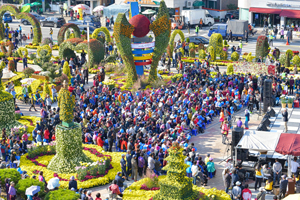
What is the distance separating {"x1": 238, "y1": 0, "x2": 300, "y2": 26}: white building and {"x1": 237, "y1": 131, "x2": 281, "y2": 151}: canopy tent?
115 ft

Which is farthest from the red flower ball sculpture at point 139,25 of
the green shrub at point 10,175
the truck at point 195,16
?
the truck at point 195,16

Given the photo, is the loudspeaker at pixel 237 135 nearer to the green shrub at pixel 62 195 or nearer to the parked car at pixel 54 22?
the green shrub at pixel 62 195

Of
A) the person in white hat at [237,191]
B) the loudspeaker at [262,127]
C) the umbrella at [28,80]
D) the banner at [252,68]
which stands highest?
the banner at [252,68]

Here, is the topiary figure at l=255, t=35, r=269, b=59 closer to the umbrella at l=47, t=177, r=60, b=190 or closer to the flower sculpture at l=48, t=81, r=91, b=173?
the flower sculpture at l=48, t=81, r=91, b=173

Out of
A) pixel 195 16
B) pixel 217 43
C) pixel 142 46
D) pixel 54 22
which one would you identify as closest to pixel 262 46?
pixel 217 43

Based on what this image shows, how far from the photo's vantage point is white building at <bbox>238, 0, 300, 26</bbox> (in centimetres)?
5447

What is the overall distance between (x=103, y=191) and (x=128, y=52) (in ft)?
49.9

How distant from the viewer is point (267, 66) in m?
37.4

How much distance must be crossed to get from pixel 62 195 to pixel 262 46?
27445 millimetres

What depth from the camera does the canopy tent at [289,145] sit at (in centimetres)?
2064

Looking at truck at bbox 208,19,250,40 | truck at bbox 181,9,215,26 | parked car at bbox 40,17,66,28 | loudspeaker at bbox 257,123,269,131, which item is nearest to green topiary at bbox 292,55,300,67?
truck at bbox 208,19,250,40

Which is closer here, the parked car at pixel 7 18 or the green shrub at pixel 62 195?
the green shrub at pixel 62 195

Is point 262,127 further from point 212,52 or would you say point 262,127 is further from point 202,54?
point 202,54

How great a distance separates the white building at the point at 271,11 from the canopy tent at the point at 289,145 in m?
35.5
